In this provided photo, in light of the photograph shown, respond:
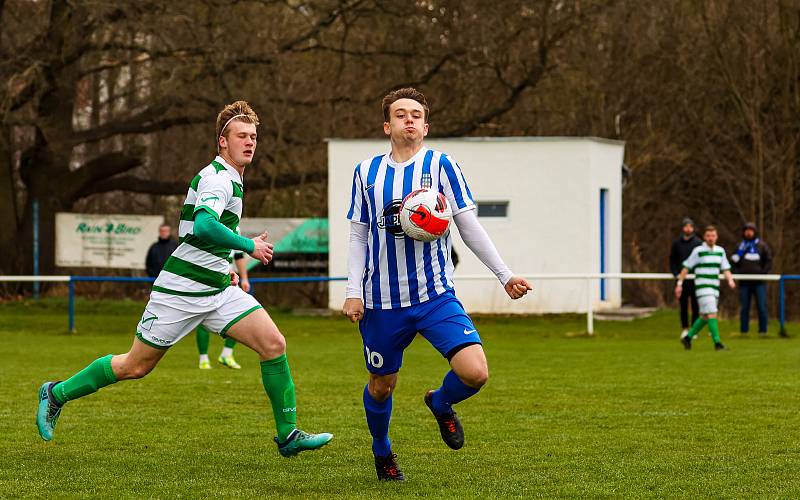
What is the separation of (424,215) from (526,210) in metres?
18.6

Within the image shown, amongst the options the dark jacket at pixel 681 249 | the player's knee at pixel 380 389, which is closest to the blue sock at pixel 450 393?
the player's knee at pixel 380 389

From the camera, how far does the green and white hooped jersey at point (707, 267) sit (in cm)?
1808

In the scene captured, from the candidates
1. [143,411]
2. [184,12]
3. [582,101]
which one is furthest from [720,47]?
[143,411]

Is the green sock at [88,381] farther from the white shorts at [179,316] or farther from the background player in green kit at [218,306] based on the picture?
the white shorts at [179,316]

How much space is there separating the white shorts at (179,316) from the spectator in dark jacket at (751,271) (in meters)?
14.9

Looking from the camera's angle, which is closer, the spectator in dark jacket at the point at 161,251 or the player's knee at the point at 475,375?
the player's knee at the point at 475,375

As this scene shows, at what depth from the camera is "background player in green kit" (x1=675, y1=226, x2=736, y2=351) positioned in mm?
17828

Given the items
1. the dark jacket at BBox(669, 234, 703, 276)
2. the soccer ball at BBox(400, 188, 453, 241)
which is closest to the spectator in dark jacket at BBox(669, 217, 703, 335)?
the dark jacket at BBox(669, 234, 703, 276)

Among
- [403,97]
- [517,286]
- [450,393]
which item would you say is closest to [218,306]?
[450,393]

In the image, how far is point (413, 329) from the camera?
261 inches

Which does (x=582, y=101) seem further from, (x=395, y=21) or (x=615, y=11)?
(x=395, y=21)

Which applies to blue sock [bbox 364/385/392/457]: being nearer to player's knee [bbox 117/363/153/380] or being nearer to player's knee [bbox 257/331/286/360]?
player's knee [bbox 257/331/286/360]

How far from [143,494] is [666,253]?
28.2 metres

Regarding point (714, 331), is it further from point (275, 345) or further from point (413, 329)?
point (413, 329)
